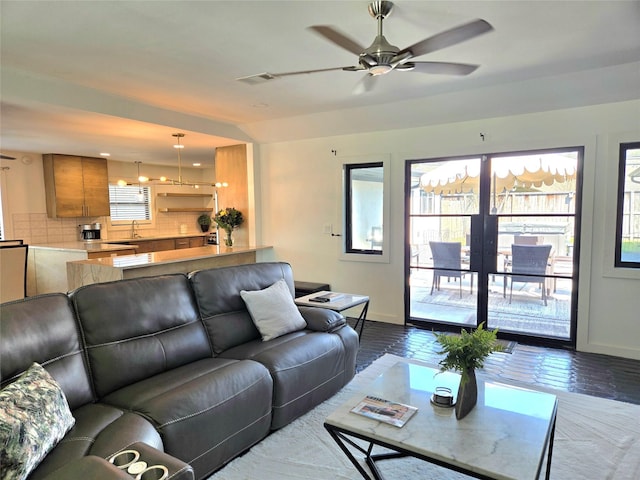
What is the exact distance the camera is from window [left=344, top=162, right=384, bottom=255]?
201 inches

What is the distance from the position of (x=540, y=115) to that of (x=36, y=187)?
24.0 feet

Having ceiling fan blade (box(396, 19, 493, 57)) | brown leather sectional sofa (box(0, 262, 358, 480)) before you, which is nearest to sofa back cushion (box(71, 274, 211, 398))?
brown leather sectional sofa (box(0, 262, 358, 480))

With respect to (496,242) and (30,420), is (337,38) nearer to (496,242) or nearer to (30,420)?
(30,420)

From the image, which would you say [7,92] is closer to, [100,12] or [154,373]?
[100,12]

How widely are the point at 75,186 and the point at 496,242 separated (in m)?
6.61

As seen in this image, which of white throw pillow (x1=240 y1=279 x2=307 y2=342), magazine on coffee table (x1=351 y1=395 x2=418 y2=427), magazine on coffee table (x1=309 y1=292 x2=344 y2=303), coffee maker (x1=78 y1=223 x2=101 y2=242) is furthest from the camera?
coffee maker (x1=78 y1=223 x2=101 y2=242)

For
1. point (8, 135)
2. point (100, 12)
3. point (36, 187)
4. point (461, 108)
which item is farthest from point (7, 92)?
point (461, 108)

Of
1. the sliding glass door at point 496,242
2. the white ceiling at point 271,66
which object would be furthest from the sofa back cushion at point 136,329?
the sliding glass door at point 496,242

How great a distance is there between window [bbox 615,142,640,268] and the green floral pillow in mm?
4578

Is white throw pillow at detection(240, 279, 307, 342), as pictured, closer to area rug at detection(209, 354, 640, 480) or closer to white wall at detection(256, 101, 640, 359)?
area rug at detection(209, 354, 640, 480)

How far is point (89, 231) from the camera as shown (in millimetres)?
6824

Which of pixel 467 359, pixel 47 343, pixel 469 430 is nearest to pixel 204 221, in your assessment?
pixel 47 343

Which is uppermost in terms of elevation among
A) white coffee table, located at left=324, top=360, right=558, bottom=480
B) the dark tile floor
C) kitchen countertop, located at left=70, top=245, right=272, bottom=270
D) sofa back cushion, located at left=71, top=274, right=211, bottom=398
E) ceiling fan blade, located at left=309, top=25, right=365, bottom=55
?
ceiling fan blade, located at left=309, top=25, right=365, bottom=55

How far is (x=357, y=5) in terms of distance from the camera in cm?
226
